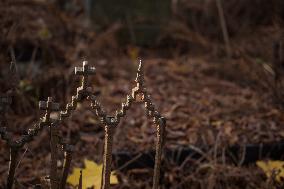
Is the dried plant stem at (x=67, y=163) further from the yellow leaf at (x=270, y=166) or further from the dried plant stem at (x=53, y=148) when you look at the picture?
the yellow leaf at (x=270, y=166)

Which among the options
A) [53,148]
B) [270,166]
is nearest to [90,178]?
[53,148]

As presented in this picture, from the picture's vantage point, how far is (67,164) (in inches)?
44.1

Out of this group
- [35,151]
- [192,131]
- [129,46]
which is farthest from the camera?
[129,46]

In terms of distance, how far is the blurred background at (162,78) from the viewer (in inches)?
73.5

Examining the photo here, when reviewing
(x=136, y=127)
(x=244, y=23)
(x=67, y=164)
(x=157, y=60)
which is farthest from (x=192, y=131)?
(x=244, y=23)

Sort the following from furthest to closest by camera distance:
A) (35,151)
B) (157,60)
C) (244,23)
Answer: (244,23)
(157,60)
(35,151)

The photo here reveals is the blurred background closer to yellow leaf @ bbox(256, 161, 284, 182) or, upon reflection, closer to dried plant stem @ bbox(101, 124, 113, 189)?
yellow leaf @ bbox(256, 161, 284, 182)

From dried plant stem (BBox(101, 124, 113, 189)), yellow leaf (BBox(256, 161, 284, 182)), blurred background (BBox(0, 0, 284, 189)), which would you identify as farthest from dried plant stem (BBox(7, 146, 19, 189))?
yellow leaf (BBox(256, 161, 284, 182))

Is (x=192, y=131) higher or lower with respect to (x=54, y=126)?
lower

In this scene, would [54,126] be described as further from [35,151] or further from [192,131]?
[192,131]

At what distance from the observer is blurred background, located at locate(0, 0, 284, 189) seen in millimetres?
1868

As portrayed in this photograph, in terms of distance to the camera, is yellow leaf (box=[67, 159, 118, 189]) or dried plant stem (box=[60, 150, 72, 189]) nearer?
dried plant stem (box=[60, 150, 72, 189])

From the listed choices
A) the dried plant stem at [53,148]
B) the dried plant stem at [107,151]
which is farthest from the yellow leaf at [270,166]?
the dried plant stem at [53,148]

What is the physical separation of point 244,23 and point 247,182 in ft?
10.6
